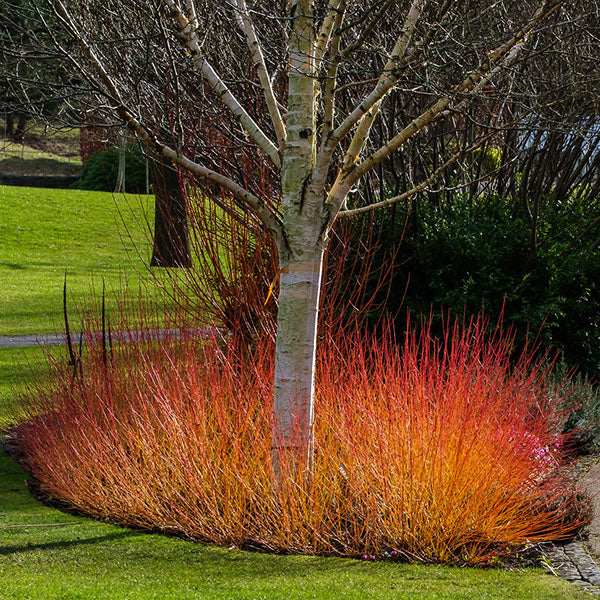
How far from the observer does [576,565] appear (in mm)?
4930

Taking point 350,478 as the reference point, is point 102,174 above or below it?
above

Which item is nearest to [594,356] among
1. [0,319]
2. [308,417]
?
[308,417]

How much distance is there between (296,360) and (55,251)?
18940 millimetres

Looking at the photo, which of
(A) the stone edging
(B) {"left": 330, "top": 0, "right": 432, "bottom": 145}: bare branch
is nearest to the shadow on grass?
(A) the stone edging

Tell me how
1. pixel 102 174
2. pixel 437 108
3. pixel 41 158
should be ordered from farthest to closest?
pixel 41 158, pixel 102 174, pixel 437 108

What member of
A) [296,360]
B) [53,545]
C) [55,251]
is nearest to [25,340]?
[53,545]

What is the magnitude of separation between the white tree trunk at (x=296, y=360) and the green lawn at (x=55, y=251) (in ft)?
29.6

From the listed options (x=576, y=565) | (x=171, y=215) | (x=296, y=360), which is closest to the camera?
(x=576, y=565)

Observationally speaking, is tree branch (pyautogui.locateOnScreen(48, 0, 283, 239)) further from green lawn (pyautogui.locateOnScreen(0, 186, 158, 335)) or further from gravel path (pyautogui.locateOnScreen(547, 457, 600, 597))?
green lawn (pyautogui.locateOnScreen(0, 186, 158, 335))

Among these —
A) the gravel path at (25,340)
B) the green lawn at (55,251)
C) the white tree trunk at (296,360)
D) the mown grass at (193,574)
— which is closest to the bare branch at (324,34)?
the white tree trunk at (296,360)

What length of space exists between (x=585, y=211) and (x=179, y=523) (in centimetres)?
712

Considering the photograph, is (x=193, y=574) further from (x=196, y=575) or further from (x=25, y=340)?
(x=25, y=340)

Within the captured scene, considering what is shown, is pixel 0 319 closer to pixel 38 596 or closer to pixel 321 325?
pixel 321 325

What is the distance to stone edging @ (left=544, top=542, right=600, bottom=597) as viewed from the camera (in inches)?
184
